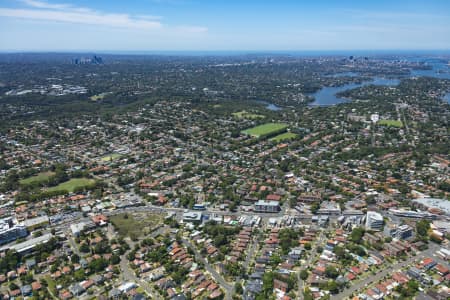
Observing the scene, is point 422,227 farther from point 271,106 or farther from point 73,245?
point 271,106

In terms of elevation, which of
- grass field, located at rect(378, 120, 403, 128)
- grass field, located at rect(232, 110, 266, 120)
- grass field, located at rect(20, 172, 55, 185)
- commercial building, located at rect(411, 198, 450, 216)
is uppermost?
grass field, located at rect(232, 110, 266, 120)

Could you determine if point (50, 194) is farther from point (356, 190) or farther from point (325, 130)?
point (325, 130)

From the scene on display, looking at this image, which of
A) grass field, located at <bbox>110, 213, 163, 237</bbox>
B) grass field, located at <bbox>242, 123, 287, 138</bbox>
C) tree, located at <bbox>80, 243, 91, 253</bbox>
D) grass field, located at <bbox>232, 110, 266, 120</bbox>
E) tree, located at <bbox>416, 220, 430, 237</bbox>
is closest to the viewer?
tree, located at <bbox>80, 243, 91, 253</bbox>

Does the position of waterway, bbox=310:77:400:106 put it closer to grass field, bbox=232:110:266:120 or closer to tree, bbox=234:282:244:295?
grass field, bbox=232:110:266:120

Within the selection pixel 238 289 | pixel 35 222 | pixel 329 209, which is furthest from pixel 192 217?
pixel 35 222

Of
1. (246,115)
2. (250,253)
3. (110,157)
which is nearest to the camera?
(250,253)

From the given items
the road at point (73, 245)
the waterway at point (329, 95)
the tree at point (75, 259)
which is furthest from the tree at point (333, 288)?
the waterway at point (329, 95)

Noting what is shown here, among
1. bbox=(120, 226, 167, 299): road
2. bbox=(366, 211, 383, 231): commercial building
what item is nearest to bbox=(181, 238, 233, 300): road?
bbox=(120, 226, 167, 299): road
